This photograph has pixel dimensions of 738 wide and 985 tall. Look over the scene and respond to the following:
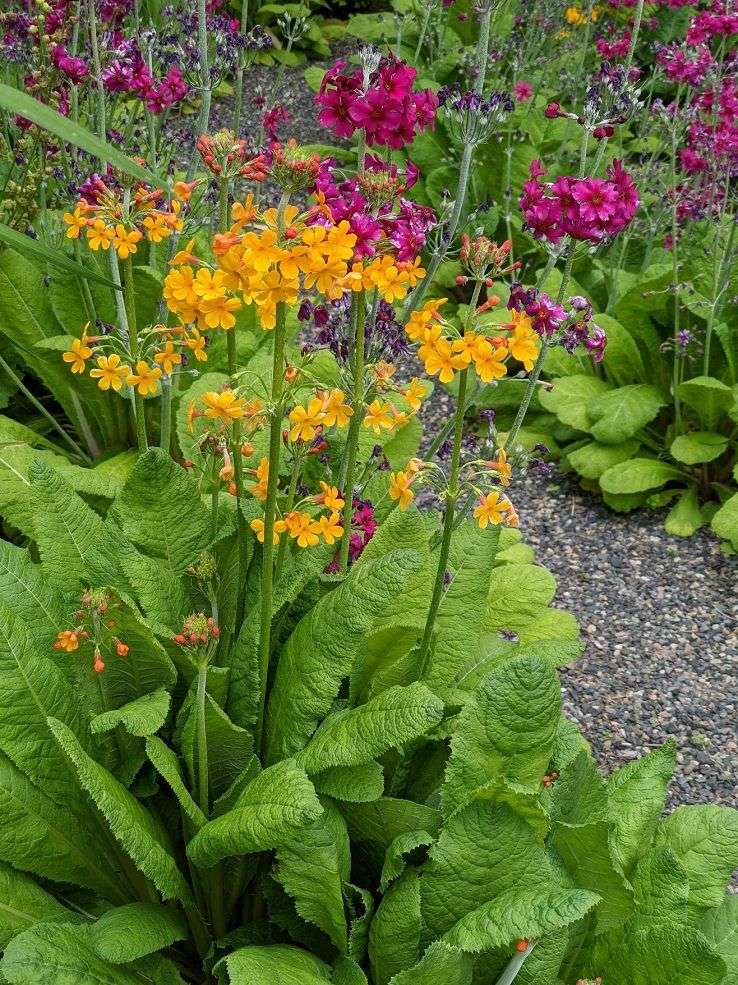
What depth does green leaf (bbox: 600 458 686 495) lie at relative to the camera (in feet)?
14.2

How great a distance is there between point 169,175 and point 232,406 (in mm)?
3214

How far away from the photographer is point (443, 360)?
71.6 inches

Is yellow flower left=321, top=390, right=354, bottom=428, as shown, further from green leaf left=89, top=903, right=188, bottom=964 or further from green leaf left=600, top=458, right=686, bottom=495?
green leaf left=600, top=458, right=686, bottom=495

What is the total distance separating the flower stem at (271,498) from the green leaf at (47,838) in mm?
391

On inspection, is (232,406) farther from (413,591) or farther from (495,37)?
(495,37)

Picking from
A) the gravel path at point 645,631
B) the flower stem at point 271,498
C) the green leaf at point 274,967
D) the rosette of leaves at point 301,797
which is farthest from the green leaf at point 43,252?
the gravel path at point 645,631

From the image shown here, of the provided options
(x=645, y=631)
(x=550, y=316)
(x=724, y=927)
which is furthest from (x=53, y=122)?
(x=645, y=631)

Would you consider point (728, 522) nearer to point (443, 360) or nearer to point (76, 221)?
point (443, 360)

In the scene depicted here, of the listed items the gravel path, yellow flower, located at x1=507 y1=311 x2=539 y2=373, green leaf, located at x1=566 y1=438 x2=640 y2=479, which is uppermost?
yellow flower, located at x1=507 y1=311 x2=539 y2=373

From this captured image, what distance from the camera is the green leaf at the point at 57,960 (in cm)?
177

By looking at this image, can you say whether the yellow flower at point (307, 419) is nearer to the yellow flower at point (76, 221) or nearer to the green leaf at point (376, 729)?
the green leaf at point (376, 729)

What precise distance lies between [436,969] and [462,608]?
84 cm

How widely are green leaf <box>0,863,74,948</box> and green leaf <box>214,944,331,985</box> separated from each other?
0.36 metres

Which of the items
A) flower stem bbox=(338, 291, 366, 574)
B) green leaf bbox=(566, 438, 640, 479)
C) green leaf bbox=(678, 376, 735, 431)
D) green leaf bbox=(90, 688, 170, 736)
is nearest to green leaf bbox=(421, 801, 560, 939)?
green leaf bbox=(90, 688, 170, 736)
